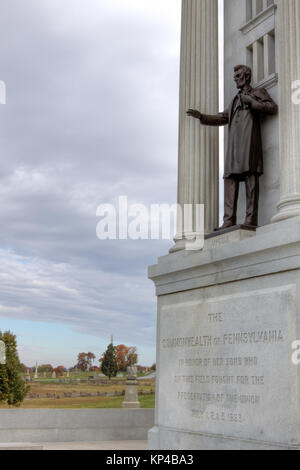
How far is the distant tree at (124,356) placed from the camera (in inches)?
2488

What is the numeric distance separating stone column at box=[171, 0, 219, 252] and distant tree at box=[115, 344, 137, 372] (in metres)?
48.7

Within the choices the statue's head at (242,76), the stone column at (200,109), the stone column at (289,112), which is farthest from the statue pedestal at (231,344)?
the statue's head at (242,76)

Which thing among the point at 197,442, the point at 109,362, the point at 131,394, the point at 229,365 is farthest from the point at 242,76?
the point at 109,362

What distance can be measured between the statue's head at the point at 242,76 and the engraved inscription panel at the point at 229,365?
6094 millimetres

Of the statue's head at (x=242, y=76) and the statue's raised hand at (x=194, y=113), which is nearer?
the statue's head at (x=242, y=76)

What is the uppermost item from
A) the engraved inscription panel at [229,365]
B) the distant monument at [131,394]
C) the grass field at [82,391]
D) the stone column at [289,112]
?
the stone column at [289,112]

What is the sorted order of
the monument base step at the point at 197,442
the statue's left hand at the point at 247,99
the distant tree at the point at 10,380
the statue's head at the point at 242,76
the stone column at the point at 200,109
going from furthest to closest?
the distant tree at the point at 10,380
the stone column at the point at 200,109
the statue's head at the point at 242,76
the statue's left hand at the point at 247,99
the monument base step at the point at 197,442

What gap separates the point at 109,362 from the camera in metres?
64.0

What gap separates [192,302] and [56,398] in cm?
4870

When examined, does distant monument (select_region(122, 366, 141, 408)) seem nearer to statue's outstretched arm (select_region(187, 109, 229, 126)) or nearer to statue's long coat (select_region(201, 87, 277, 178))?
statue's long coat (select_region(201, 87, 277, 178))

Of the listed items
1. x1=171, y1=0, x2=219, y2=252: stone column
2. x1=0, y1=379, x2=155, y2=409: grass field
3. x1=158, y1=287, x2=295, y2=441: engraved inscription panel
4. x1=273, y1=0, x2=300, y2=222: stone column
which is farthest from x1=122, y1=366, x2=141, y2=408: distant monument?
x1=0, y1=379, x2=155, y2=409: grass field

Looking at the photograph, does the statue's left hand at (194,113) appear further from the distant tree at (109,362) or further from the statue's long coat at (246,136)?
the distant tree at (109,362)

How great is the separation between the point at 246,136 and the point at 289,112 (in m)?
1.98
